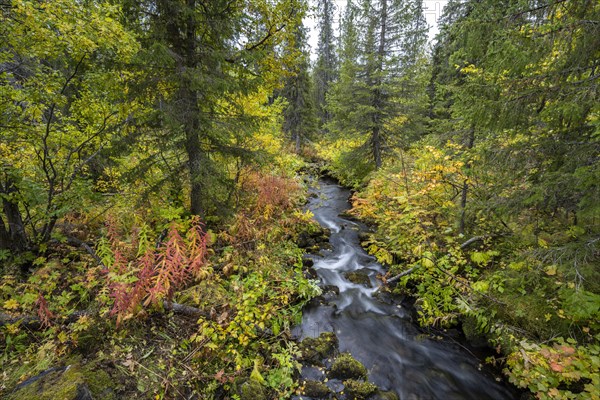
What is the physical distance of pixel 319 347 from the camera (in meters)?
4.90

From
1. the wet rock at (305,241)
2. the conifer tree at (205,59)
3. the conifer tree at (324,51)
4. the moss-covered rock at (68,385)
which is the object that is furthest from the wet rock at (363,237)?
the conifer tree at (324,51)

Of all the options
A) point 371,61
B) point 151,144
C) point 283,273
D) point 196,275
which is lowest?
point 283,273

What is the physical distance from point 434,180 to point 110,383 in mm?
7384

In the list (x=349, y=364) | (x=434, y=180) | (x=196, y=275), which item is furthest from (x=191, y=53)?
(x=349, y=364)

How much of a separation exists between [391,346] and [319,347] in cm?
171

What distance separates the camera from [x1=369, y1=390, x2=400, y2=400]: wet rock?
4254mm

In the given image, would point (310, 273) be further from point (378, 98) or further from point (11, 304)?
point (378, 98)

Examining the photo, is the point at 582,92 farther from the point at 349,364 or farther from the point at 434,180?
the point at 349,364

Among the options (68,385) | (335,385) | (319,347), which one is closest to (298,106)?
(319,347)

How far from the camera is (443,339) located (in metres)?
5.53

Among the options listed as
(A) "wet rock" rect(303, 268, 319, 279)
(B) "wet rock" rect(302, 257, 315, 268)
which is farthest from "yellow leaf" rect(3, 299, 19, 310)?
(B) "wet rock" rect(302, 257, 315, 268)

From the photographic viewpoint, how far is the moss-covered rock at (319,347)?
15.4ft

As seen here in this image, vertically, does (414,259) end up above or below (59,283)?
below

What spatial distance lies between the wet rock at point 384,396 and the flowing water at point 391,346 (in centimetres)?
17
